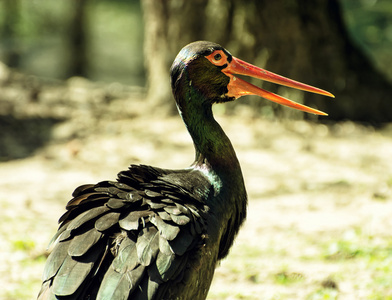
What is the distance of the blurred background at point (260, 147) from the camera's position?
15.7 feet

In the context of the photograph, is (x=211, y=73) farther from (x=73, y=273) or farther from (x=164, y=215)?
(x=73, y=273)

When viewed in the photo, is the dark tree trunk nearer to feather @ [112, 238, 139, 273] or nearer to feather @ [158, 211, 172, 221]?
feather @ [158, 211, 172, 221]

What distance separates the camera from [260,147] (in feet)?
25.0

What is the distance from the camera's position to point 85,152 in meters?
7.65

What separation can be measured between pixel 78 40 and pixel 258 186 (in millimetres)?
8614

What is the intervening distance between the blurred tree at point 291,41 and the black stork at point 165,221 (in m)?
4.45

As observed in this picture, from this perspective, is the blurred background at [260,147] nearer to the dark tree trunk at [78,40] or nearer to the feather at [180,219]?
the feather at [180,219]

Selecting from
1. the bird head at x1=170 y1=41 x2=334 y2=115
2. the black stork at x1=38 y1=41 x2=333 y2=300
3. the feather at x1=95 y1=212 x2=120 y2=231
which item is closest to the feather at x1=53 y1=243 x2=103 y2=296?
the black stork at x1=38 y1=41 x2=333 y2=300

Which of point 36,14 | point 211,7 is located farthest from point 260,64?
point 36,14

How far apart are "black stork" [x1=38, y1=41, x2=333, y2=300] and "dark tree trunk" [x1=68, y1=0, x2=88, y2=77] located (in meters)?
10.4

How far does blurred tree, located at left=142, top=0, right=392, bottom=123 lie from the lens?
8.32m

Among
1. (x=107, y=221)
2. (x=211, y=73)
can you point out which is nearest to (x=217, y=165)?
(x=211, y=73)

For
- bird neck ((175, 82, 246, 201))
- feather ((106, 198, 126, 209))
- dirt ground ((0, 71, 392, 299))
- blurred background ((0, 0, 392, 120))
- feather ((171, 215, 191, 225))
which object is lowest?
dirt ground ((0, 71, 392, 299))

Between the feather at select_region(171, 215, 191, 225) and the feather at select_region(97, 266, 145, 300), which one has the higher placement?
the feather at select_region(171, 215, 191, 225)
